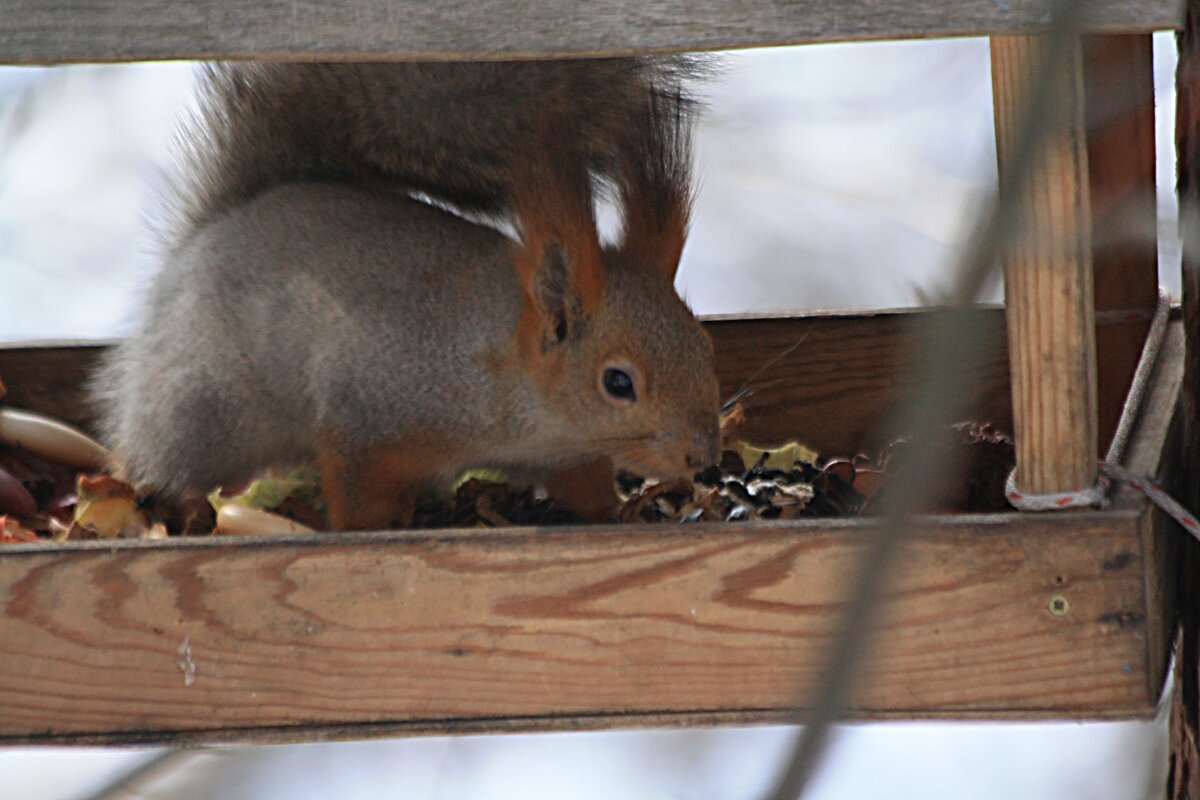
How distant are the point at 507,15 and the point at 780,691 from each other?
2.21ft

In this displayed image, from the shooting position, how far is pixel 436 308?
1.91 metres

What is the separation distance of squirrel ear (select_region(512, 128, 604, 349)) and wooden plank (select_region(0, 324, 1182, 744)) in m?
0.44

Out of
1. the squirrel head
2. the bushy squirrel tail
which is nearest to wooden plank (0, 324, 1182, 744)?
the squirrel head

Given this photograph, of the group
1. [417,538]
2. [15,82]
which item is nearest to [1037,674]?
[417,538]

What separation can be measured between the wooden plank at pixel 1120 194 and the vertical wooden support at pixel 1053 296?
0.71 ft

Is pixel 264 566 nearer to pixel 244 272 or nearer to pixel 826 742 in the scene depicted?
pixel 244 272

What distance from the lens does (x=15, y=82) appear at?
2688 mm

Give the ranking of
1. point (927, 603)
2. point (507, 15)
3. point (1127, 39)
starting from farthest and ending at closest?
point (1127, 39) < point (927, 603) < point (507, 15)

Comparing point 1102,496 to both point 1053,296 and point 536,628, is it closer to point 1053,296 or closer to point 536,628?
point 1053,296

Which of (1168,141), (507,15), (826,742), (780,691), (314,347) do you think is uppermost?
→ (1168,141)

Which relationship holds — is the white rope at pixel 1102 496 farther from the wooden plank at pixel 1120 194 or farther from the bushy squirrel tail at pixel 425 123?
the bushy squirrel tail at pixel 425 123

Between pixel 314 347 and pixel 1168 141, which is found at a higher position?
pixel 1168 141

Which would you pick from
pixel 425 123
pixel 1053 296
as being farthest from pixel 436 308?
pixel 1053 296

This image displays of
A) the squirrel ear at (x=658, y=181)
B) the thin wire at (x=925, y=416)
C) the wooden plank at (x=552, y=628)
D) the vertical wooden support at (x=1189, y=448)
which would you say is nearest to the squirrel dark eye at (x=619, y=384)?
the squirrel ear at (x=658, y=181)
